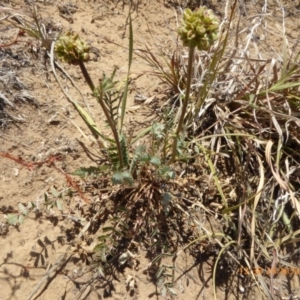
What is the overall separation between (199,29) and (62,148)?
2.98 ft

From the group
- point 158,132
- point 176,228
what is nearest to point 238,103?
point 158,132

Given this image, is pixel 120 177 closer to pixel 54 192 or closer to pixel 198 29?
pixel 54 192

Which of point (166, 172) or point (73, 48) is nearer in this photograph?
point (73, 48)

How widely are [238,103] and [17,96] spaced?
1030 mm

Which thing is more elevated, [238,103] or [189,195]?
[238,103]

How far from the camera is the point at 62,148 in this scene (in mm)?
1753

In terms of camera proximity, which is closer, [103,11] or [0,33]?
[0,33]

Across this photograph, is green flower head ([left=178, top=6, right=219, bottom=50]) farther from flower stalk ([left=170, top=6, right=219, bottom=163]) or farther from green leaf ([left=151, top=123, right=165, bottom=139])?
green leaf ([left=151, top=123, right=165, bottom=139])

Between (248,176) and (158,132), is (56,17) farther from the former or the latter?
(248,176)

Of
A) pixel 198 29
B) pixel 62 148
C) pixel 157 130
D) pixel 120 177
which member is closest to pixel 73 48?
pixel 198 29

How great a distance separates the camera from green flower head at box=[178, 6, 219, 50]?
1.09 m

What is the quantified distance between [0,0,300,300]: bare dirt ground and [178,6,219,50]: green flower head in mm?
812

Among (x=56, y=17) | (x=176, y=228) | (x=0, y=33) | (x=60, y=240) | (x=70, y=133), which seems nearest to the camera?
(x=60, y=240)

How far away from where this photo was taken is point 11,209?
1.59 m
